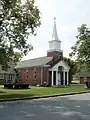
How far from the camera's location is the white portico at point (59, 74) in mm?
57188

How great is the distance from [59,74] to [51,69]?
280 cm

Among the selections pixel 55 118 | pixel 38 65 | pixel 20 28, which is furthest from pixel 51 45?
pixel 55 118

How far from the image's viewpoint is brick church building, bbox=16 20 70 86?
57125mm

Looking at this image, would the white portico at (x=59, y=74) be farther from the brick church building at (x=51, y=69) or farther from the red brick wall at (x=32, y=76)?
the red brick wall at (x=32, y=76)

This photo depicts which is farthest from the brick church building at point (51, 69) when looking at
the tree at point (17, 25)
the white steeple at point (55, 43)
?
the tree at point (17, 25)

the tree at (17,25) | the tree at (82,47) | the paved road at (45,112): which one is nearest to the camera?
the paved road at (45,112)

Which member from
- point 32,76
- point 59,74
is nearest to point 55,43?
point 59,74

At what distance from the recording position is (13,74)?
66375 mm

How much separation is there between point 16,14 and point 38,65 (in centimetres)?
3120

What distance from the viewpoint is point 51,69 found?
5688 cm

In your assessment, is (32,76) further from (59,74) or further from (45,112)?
(45,112)

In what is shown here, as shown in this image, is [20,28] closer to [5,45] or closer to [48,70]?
[5,45]

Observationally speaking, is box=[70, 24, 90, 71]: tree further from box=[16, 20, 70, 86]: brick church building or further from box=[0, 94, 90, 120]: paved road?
box=[0, 94, 90, 120]: paved road

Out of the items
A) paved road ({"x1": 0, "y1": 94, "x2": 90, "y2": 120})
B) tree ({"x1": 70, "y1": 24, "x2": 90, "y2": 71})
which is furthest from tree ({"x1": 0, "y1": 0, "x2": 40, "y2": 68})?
tree ({"x1": 70, "y1": 24, "x2": 90, "y2": 71})
